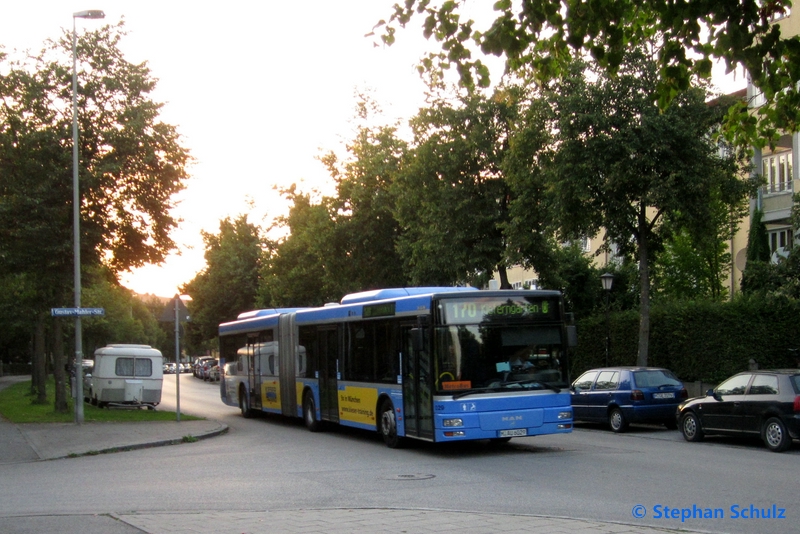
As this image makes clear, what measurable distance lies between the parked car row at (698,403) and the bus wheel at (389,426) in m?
6.13

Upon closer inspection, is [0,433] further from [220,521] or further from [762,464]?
[762,464]

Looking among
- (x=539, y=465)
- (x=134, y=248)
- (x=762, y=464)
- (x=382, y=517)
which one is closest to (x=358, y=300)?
(x=539, y=465)

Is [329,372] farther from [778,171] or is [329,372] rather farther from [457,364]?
[778,171]

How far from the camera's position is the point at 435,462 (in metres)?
15.1

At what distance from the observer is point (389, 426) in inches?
692

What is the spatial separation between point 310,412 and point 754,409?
10.0 meters

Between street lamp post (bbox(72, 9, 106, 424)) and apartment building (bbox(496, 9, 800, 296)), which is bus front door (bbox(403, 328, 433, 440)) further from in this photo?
apartment building (bbox(496, 9, 800, 296))

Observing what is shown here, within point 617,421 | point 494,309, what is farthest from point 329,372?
point 617,421

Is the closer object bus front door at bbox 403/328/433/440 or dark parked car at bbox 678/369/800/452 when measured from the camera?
bus front door at bbox 403/328/433/440

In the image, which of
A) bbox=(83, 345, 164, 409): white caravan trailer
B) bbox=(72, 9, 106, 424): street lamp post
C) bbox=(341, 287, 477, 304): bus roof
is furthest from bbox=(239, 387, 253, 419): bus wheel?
bbox=(341, 287, 477, 304): bus roof

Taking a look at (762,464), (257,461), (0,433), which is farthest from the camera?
(0,433)

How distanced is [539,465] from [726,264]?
3480 centimetres

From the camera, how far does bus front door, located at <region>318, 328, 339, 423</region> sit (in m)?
20.3

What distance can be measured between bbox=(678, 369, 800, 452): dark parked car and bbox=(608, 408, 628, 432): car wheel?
2.62 m
